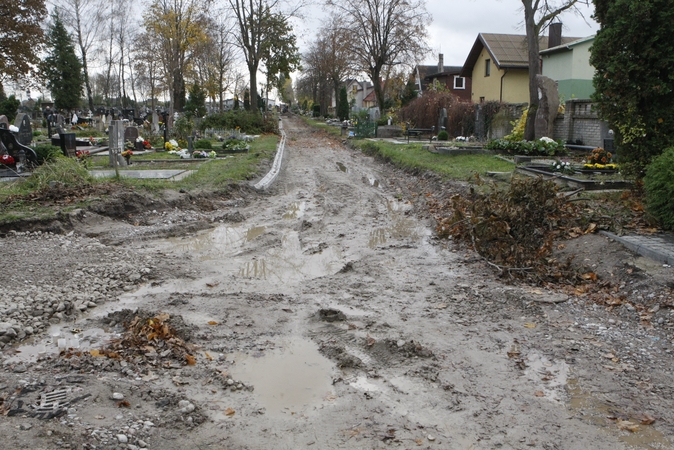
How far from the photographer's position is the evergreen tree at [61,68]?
193 ft

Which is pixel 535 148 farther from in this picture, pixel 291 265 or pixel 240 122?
pixel 240 122

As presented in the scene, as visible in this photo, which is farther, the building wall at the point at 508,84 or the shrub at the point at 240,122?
the building wall at the point at 508,84

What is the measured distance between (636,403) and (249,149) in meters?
20.4

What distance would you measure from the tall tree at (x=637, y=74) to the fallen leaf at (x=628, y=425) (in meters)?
6.85

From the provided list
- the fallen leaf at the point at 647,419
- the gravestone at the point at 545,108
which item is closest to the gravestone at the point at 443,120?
the gravestone at the point at 545,108

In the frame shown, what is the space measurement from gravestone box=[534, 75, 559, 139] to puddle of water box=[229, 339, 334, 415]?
57.8 feet

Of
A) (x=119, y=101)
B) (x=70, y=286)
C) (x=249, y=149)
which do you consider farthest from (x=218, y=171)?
(x=119, y=101)

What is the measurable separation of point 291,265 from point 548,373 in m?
4.37

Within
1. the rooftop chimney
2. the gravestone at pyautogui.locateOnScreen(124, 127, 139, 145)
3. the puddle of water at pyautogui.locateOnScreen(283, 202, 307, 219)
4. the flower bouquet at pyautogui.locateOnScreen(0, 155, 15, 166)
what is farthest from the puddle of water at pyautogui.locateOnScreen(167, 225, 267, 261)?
the rooftop chimney

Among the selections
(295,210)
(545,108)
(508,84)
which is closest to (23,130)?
(295,210)

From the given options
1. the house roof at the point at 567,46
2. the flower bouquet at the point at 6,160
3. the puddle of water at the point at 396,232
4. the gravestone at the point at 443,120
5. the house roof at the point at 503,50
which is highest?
the house roof at the point at 503,50

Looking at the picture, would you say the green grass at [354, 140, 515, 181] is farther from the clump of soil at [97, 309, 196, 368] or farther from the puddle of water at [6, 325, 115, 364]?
the puddle of water at [6, 325, 115, 364]

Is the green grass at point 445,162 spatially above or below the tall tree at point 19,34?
below

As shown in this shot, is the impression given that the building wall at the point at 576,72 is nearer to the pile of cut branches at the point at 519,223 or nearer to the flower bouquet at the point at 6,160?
the pile of cut branches at the point at 519,223
